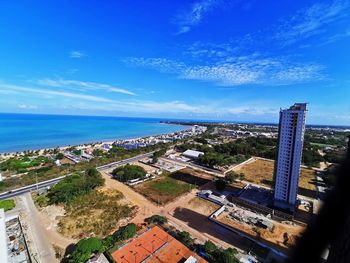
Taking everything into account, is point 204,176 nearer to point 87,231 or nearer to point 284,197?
point 284,197

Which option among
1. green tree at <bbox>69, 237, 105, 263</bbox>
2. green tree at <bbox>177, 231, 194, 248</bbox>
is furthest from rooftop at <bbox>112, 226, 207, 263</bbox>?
green tree at <bbox>69, 237, 105, 263</bbox>

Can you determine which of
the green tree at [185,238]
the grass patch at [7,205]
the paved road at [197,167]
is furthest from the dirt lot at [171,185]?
the grass patch at [7,205]

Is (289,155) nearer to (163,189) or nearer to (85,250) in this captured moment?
(163,189)

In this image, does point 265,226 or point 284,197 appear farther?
point 284,197

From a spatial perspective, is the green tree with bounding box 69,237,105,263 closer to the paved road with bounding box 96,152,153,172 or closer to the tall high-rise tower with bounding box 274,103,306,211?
the tall high-rise tower with bounding box 274,103,306,211

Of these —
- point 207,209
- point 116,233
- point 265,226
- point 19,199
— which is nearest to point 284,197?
point 265,226

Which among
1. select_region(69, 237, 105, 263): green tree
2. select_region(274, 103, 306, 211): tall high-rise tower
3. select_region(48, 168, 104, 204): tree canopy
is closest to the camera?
select_region(69, 237, 105, 263): green tree
